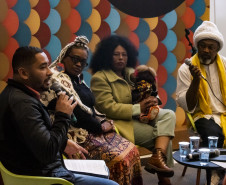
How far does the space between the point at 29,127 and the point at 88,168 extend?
0.60m

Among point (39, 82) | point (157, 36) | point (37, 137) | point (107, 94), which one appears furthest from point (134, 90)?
point (37, 137)

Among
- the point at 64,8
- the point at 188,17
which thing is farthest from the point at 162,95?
the point at 64,8

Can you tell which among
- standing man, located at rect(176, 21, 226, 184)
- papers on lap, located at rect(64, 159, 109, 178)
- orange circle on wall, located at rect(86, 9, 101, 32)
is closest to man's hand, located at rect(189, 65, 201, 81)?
standing man, located at rect(176, 21, 226, 184)

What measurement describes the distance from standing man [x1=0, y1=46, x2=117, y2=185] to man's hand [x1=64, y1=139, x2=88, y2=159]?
23.2 inches

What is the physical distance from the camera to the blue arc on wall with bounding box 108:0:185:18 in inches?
166

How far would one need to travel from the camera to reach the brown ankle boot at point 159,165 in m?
3.21

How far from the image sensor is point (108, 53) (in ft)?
12.2

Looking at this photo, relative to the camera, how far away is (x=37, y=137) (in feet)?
5.61

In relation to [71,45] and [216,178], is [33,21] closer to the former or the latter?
[71,45]

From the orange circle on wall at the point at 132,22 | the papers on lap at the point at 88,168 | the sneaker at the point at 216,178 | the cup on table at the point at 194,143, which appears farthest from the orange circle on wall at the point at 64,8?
the sneaker at the point at 216,178

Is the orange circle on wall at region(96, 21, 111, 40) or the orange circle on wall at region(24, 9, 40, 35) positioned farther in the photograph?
the orange circle on wall at region(96, 21, 111, 40)

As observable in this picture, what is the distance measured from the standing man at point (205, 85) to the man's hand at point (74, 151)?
4.55 ft

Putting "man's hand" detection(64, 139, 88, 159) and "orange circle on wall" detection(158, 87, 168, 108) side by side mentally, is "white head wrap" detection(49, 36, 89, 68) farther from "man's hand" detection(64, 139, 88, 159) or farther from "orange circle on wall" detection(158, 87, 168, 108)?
"orange circle on wall" detection(158, 87, 168, 108)

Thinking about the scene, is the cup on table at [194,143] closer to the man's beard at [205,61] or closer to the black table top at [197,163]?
the black table top at [197,163]
